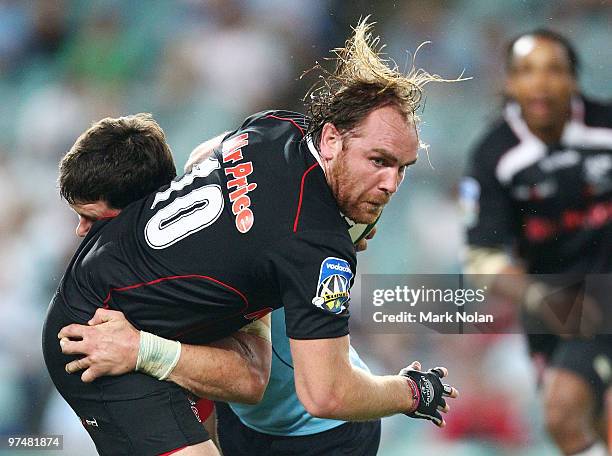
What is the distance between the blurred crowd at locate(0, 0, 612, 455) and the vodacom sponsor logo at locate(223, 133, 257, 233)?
194 centimetres

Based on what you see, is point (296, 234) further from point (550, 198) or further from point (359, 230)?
point (550, 198)

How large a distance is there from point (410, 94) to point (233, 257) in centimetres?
64

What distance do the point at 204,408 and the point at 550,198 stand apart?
214cm

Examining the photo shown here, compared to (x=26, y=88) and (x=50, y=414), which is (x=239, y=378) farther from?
(x=26, y=88)

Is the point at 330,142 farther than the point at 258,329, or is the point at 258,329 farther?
the point at 258,329

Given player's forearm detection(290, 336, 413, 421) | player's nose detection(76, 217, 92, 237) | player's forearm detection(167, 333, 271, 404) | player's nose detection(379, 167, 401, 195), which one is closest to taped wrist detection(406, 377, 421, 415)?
player's forearm detection(290, 336, 413, 421)

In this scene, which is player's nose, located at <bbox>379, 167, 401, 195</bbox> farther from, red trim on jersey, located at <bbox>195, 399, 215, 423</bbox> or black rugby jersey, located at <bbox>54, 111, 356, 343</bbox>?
red trim on jersey, located at <bbox>195, 399, 215, 423</bbox>

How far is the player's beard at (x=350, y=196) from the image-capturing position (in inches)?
98.8

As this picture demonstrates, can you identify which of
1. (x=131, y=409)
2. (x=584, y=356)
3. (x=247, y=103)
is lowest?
(x=131, y=409)

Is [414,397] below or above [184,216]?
below

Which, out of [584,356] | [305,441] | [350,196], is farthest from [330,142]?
[584,356]

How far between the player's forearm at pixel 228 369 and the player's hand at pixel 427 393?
0.43 m

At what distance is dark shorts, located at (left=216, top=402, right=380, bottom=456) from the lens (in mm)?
3057

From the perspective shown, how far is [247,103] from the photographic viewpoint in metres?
4.61
